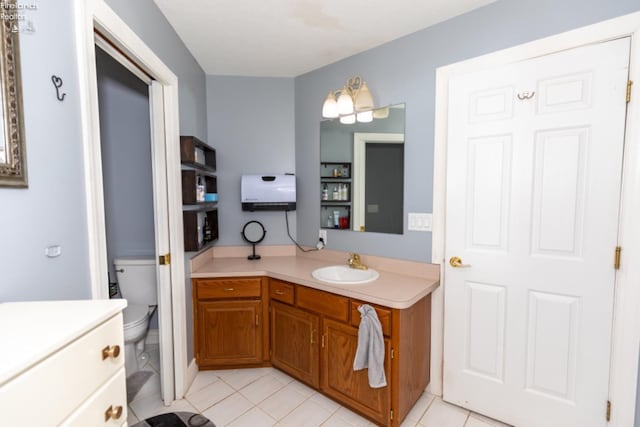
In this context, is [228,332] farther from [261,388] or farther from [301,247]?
[301,247]

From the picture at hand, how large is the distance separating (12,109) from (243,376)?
6.96ft

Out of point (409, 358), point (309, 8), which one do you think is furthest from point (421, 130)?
point (409, 358)

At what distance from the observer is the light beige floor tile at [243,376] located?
84.7 inches

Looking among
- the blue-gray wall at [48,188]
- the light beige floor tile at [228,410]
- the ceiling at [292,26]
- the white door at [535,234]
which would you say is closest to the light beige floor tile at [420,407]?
the white door at [535,234]

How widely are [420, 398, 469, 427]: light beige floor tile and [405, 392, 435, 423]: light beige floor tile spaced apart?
0.02 metres

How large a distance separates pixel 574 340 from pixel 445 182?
1.08 m

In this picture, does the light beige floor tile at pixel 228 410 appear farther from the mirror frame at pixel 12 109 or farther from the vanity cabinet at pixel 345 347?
the mirror frame at pixel 12 109

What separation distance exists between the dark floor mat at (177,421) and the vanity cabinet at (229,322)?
0.82 m

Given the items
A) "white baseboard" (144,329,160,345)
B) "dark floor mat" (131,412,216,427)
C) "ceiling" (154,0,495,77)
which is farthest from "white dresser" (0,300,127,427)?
"white baseboard" (144,329,160,345)

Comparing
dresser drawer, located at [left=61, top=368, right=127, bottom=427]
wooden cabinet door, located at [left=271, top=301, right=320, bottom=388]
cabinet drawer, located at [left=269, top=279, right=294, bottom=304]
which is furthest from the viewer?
cabinet drawer, located at [left=269, top=279, right=294, bottom=304]

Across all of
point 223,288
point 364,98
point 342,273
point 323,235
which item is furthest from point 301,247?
point 364,98

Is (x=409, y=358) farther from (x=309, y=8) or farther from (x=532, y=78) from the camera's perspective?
(x=309, y=8)

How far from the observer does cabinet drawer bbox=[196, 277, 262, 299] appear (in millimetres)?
2195

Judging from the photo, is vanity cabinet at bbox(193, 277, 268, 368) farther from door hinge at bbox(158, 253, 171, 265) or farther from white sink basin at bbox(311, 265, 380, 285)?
white sink basin at bbox(311, 265, 380, 285)
